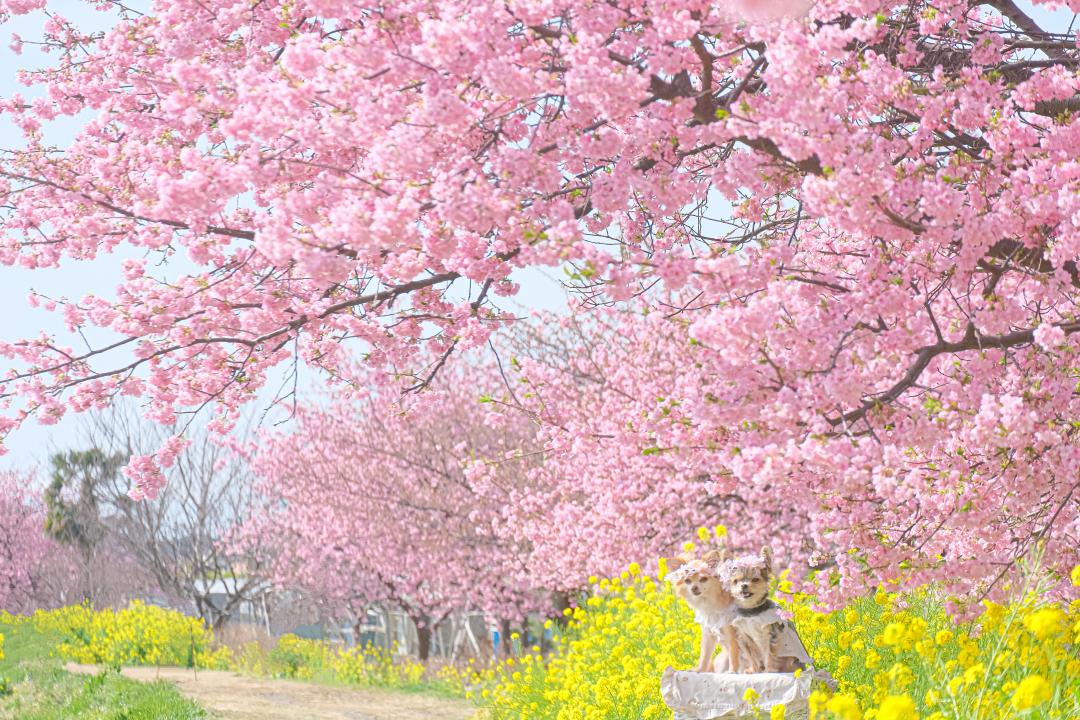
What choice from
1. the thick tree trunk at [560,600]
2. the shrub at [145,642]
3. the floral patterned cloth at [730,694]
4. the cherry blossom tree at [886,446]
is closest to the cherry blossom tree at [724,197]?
the cherry blossom tree at [886,446]

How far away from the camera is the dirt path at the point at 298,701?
42.1 feet

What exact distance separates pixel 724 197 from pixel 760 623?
96.5 inches

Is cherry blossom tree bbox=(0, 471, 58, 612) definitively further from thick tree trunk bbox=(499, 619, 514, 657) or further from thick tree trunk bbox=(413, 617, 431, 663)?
thick tree trunk bbox=(499, 619, 514, 657)

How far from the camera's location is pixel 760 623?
610 centimetres

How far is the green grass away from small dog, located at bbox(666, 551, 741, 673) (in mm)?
6053

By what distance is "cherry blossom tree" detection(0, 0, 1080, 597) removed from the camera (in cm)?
446

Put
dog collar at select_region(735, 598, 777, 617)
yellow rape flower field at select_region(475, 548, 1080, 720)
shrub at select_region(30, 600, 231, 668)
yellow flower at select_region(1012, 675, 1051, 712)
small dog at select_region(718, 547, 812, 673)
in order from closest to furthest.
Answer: yellow flower at select_region(1012, 675, 1051, 712)
yellow rape flower field at select_region(475, 548, 1080, 720)
small dog at select_region(718, 547, 812, 673)
dog collar at select_region(735, 598, 777, 617)
shrub at select_region(30, 600, 231, 668)

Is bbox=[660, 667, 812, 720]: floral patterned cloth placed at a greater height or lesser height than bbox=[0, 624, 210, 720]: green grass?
greater

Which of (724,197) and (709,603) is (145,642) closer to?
(709,603)

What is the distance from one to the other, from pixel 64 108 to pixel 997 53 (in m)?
6.39

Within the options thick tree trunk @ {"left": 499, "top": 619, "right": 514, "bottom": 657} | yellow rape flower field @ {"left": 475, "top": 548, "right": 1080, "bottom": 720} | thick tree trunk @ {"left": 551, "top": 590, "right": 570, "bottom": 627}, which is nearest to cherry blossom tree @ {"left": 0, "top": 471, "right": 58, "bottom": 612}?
thick tree trunk @ {"left": 499, "top": 619, "right": 514, "bottom": 657}

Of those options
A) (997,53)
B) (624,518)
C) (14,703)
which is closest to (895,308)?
(997,53)

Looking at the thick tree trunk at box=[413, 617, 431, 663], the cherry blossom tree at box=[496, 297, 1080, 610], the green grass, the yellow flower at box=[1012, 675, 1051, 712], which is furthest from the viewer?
the thick tree trunk at box=[413, 617, 431, 663]

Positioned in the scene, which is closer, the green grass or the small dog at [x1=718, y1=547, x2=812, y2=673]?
the small dog at [x1=718, y1=547, x2=812, y2=673]
